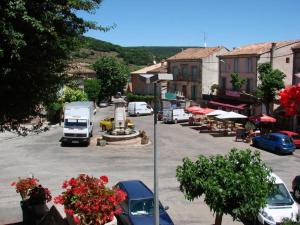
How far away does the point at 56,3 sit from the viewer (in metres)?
9.04

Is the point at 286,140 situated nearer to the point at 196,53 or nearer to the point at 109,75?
the point at 196,53

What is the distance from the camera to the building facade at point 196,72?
5900 centimetres

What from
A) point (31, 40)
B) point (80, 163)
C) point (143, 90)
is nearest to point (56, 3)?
point (31, 40)

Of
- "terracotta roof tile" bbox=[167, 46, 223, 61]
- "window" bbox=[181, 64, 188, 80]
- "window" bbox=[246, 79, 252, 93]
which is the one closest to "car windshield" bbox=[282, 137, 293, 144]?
"window" bbox=[246, 79, 252, 93]

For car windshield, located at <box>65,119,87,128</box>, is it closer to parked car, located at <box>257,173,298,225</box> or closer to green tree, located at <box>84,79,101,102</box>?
parked car, located at <box>257,173,298,225</box>

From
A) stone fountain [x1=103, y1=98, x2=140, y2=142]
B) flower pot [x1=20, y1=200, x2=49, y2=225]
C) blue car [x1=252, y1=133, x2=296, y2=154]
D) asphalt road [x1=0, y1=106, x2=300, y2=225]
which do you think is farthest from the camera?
stone fountain [x1=103, y1=98, x2=140, y2=142]

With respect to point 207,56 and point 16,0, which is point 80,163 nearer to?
point 16,0

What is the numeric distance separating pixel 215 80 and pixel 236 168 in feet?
161

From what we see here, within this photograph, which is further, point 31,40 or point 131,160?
point 131,160

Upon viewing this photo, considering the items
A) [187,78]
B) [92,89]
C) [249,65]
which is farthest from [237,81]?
[92,89]

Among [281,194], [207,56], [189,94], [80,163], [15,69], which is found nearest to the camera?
[15,69]

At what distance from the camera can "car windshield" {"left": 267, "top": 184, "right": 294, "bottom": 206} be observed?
49.3 feet

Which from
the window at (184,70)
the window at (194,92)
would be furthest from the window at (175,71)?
the window at (194,92)

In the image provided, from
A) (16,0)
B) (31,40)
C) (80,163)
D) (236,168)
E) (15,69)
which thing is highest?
(16,0)
